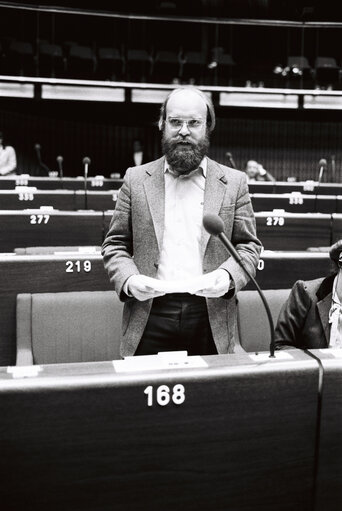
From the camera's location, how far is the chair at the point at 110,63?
1066 centimetres

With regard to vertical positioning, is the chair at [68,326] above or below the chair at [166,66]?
below

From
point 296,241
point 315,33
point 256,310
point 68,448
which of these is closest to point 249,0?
point 315,33

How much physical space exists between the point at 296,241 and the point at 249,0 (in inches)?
347

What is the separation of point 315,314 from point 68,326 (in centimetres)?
108

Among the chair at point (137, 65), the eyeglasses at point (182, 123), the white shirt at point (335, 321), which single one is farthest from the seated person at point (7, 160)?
the eyeglasses at point (182, 123)

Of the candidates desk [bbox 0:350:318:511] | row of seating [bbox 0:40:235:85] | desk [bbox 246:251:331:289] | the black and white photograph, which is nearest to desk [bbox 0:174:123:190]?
the black and white photograph

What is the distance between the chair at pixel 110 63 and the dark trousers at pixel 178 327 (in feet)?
31.3

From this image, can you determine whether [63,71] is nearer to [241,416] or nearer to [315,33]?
[315,33]

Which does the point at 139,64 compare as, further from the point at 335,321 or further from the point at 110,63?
the point at 335,321

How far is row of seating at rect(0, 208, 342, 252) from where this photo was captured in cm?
407

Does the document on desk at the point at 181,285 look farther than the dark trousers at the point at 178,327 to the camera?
No

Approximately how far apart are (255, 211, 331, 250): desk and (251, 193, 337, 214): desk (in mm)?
1569

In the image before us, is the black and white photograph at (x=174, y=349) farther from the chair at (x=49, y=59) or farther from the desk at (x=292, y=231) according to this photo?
the chair at (x=49, y=59)

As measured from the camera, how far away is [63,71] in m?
10.1
